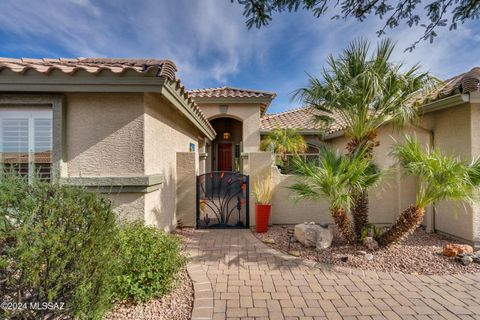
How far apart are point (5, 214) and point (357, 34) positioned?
670 cm

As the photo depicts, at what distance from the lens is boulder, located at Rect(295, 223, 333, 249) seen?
568 centimetres

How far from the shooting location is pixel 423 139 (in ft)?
24.2

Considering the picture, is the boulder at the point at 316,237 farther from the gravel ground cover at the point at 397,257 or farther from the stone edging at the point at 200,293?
the stone edging at the point at 200,293

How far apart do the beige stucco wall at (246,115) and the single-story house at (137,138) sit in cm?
805

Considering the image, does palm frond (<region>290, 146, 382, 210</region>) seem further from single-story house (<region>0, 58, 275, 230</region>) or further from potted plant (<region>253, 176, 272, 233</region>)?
single-story house (<region>0, 58, 275, 230</region>)

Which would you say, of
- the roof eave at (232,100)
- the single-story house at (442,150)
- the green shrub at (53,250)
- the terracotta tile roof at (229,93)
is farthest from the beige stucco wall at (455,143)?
the terracotta tile roof at (229,93)

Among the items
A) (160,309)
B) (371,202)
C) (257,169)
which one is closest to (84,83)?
(160,309)

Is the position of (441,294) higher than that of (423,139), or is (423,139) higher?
(423,139)

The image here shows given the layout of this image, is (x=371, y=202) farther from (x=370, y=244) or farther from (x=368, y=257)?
(x=368, y=257)

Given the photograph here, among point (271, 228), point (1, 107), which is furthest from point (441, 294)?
point (1, 107)

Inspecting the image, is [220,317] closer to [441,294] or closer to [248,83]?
[441,294]

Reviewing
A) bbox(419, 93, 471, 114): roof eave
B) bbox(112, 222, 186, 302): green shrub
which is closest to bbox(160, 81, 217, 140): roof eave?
bbox(112, 222, 186, 302): green shrub

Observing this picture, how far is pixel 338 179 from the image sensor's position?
16.6 ft

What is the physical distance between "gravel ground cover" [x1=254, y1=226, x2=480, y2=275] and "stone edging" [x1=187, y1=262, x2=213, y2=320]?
2168 mm
